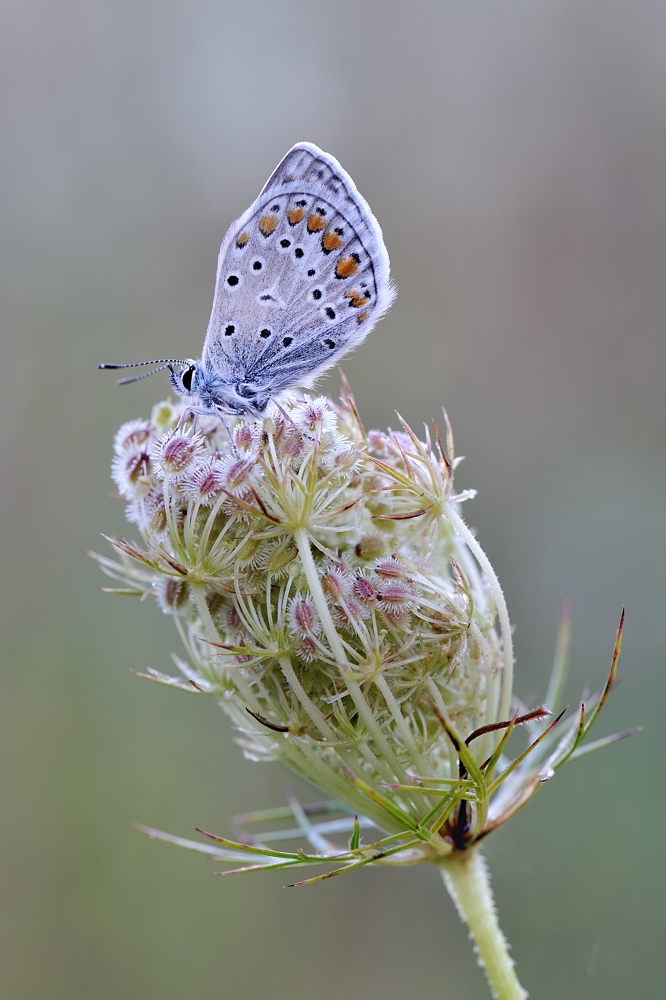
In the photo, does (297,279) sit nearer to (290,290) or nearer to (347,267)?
(290,290)

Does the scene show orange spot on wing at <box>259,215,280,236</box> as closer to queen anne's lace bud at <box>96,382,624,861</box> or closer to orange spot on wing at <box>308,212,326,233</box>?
orange spot on wing at <box>308,212,326,233</box>

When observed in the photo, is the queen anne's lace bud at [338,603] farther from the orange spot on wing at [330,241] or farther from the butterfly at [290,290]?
the orange spot on wing at [330,241]

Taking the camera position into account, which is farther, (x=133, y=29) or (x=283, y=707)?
(x=133, y=29)

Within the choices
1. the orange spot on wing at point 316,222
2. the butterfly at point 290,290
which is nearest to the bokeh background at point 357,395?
the butterfly at point 290,290

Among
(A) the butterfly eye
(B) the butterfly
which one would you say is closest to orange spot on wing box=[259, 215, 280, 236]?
(B) the butterfly

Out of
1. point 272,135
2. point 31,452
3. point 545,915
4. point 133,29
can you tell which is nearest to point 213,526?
point 545,915

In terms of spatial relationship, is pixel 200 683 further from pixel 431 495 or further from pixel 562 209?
pixel 562 209
